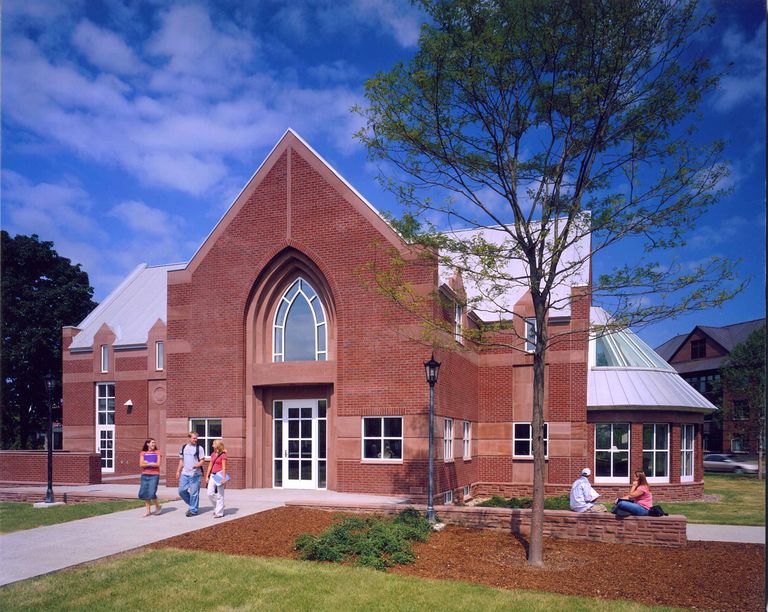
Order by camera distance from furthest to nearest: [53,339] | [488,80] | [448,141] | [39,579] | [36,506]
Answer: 1. [53,339]
2. [36,506]
3. [448,141]
4. [488,80]
5. [39,579]

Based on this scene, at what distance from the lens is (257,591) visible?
30.6ft

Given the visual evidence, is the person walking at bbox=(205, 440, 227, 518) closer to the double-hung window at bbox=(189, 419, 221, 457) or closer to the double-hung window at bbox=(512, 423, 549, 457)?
the double-hung window at bbox=(189, 419, 221, 457)

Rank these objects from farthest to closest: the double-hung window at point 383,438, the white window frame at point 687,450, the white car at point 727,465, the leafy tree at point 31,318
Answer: the white car at point 727,465
the leafy tree at point 31,318
the white window frame at point 687,450
the double-hung window at point 383,438

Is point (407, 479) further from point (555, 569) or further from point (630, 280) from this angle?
point (630, 280)

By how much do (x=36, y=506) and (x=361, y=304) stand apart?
35.1 feet

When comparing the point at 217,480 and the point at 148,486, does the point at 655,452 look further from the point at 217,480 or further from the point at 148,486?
the point at 148,486

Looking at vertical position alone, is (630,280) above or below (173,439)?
above

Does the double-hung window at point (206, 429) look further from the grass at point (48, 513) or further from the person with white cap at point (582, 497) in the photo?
the person with white cap at point (582, 497)

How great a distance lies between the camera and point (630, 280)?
446 inches

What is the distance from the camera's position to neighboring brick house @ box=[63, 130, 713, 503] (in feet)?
64.2

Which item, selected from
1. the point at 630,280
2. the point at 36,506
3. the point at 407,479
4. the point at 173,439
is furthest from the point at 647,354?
the point at 36,506

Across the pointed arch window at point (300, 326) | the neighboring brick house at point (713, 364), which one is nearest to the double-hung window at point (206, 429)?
the pointed arch window at point (300, 326)

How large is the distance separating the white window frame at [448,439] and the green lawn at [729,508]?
6984 mm

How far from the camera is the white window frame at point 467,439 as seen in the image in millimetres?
22788
